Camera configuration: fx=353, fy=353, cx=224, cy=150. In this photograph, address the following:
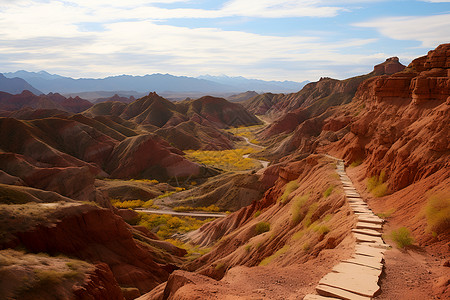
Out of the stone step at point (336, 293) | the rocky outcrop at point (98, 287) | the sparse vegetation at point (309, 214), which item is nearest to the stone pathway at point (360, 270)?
the stone step at point (336, 293)

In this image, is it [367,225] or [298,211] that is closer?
[367,225]

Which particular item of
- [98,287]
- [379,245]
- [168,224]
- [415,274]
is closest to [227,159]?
[168,224]

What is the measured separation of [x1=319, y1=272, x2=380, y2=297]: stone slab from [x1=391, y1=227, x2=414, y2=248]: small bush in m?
2.62

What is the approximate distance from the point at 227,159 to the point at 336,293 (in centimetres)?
8042

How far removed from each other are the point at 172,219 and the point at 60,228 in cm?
2569

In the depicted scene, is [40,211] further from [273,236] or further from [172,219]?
[172,219]

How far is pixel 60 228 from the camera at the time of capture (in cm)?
2238

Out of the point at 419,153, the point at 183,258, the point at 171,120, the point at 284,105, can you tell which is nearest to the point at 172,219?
the point at 183,258

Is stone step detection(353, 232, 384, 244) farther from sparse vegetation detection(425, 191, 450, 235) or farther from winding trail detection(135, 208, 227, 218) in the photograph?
winding trail detection(135, 208, 227, 218)

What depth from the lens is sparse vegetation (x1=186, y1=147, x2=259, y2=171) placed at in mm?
79562

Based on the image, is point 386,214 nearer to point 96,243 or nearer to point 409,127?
point 409,127

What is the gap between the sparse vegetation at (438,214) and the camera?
10969mm

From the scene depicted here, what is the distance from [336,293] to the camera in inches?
334

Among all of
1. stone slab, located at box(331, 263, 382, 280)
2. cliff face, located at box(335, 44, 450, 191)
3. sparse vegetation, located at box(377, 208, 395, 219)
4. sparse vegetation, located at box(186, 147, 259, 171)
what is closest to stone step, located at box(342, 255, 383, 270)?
stone slab, located at box(331, 263, 382, 280)
